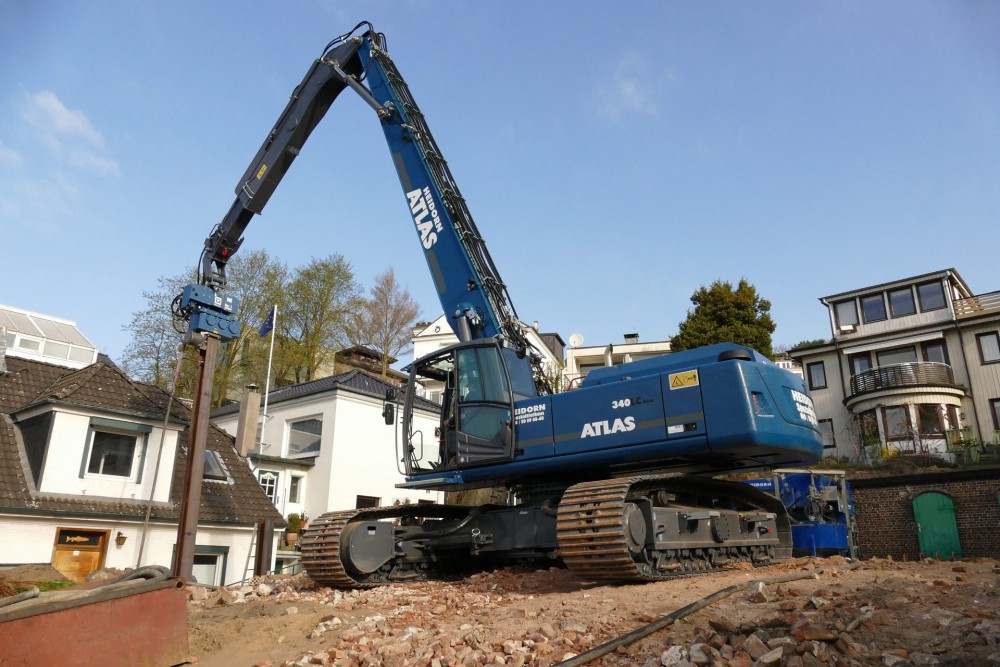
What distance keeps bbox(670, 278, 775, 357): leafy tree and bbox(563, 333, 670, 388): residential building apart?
24.4 meters

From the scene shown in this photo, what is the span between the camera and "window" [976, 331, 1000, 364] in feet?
107

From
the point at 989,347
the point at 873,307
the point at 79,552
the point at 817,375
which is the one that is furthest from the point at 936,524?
the point at 79,552

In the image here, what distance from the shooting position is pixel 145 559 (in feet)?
51.3

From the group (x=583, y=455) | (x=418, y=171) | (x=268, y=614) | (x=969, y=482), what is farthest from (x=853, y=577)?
(x=969, y=482)

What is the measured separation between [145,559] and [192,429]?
238 inches

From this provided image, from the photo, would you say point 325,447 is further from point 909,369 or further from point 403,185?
point 909,369

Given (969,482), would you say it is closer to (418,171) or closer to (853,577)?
(853,577)

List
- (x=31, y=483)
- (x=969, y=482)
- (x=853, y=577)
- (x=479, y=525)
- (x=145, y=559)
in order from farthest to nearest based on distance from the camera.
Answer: (x=969, y=482) → (x=145, y=559) → (x=31, y=483) → (x=479, y=525) → (x=853, y=577)

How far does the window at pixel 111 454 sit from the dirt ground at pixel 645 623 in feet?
26.0

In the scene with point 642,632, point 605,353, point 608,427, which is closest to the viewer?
point 642,632

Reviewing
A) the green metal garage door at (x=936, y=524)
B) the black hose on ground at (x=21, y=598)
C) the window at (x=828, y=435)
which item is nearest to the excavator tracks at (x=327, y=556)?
the black hose on ground at (x=21, y=598)

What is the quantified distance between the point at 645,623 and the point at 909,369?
105ft

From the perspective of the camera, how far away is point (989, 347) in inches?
1292

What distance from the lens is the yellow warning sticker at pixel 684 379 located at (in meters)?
8.97
